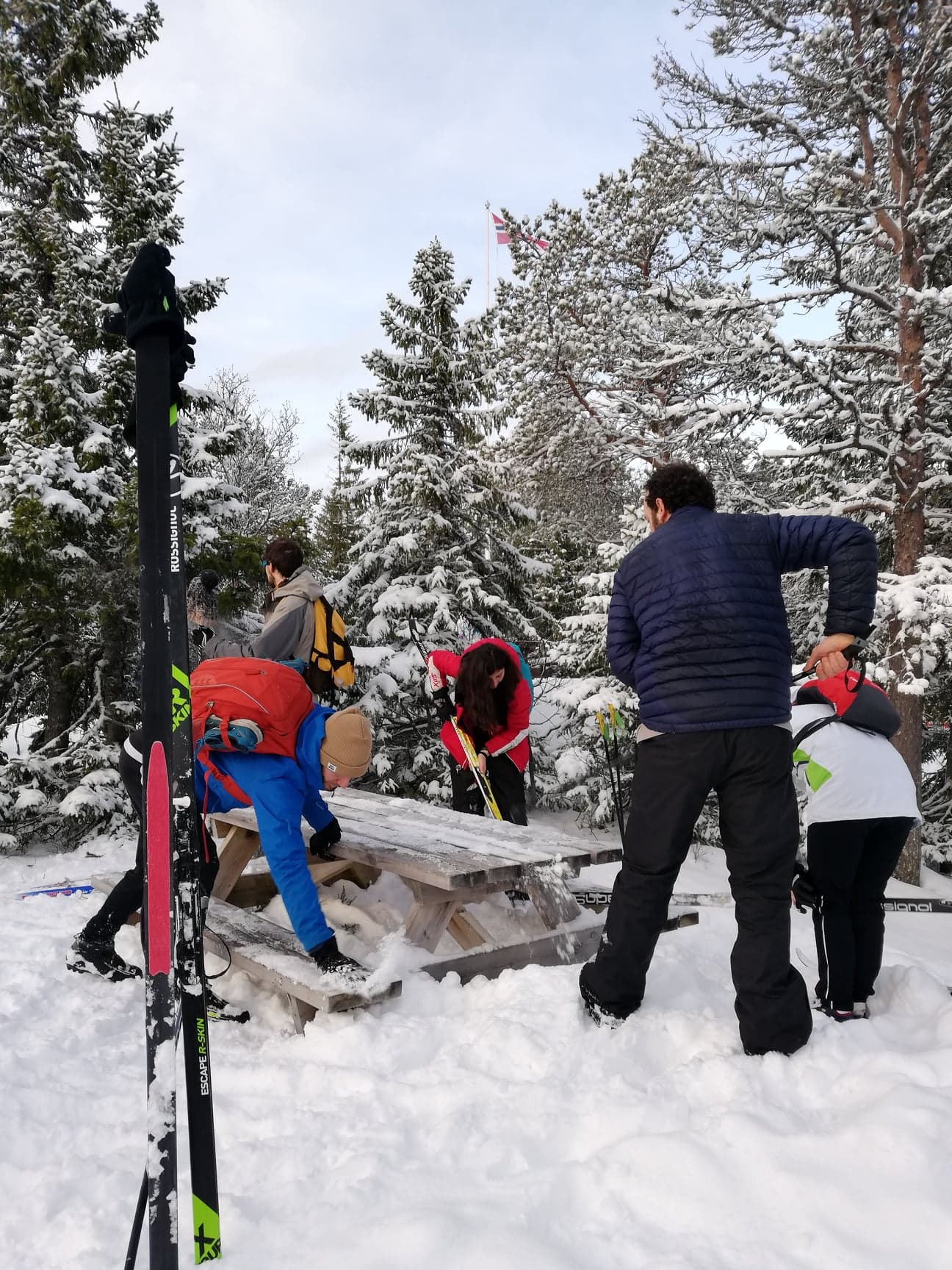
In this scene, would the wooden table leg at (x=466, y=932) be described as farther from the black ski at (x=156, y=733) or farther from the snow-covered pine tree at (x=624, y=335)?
the snow-covered pine tree at (x=624, y=335)

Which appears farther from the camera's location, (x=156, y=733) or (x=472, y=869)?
(x=472, y=869)

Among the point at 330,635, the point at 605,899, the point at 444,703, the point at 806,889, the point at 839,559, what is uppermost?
the point at 839,559

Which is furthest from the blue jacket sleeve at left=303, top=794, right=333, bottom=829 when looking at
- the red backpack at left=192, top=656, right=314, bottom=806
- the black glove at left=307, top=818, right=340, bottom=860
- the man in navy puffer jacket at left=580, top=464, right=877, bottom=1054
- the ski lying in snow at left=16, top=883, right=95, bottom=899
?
the ski lying in snow at left=16, top=883, right=95, bottom=899

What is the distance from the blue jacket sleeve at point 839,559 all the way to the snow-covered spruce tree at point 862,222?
582 centimetres

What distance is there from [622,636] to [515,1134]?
70.7 inches

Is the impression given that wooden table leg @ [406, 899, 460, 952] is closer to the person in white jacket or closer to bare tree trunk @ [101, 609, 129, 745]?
the person in white jacket

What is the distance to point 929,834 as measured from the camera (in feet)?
40.5

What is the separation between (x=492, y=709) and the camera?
591 cm

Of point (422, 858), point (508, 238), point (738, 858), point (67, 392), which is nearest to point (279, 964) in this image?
point (422, 858)

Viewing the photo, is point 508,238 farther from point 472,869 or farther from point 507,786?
point 472,869

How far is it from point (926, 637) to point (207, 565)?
292 inches

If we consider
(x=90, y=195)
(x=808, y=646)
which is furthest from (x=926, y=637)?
(x=90, y=195)

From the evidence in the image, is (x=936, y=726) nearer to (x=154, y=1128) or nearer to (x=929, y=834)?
(x=929, y=834)

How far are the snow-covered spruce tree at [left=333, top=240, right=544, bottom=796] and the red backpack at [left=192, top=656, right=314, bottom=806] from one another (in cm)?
640
